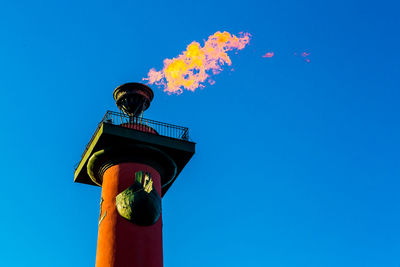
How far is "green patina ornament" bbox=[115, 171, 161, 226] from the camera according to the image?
1852 cm

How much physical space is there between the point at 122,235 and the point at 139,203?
4.55ft

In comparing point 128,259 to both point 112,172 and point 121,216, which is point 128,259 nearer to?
point 121,216

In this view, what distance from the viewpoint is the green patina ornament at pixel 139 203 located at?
18516 mm

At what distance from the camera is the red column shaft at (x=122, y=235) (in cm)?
1784

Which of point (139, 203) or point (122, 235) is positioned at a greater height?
point (139, 203)

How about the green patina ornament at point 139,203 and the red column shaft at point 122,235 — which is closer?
the red column shaft at point 122,235

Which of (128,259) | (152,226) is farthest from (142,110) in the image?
(128,259)

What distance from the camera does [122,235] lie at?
1823cm

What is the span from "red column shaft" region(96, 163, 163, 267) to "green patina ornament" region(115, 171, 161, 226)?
0.25 meters

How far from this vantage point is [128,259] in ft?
58.1

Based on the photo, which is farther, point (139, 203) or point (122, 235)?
point (139, 203)

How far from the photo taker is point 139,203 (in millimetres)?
18531

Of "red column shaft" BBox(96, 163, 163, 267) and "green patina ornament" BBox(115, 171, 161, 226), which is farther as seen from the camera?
"green patina ornament" BBox(115, 171, 161, 226)

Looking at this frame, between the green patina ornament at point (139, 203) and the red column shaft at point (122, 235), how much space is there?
0.25 metres
